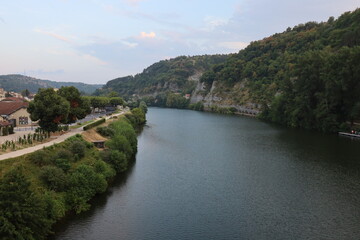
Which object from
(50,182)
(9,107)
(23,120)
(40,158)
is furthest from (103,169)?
(9,107)

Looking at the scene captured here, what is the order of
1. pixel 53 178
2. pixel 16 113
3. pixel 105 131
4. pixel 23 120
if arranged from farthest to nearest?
pixel 23 120, pixel 16 113, pixel 105 131, pixel 53 178

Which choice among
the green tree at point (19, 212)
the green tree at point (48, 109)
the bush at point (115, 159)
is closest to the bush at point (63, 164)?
the bush at point (115, 159)

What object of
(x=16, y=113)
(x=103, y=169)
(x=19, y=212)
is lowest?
(x=103, y=169)

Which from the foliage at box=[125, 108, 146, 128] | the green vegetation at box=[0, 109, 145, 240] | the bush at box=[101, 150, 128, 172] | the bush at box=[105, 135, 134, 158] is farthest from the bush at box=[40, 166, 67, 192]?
the foliage at box=[125, 108, 146, 128]

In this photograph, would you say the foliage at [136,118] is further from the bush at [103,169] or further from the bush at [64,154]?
the bush at [64,154]

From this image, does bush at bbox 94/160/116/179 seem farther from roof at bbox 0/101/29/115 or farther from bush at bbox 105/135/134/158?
roof at bbox 0/101/29/115

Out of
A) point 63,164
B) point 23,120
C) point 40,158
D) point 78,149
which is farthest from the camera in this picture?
point 23,120

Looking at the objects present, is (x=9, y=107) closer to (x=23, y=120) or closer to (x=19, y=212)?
(x=23, y=120)
